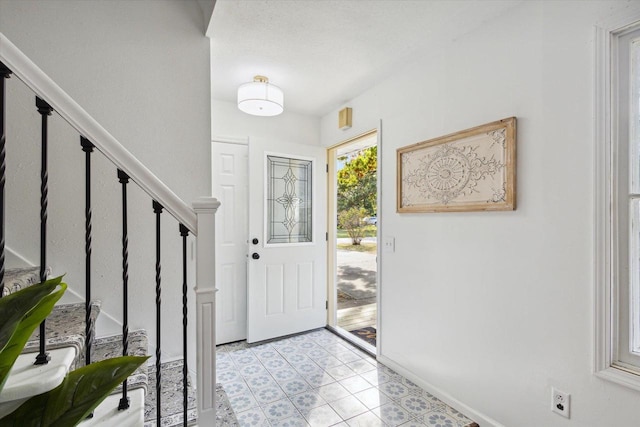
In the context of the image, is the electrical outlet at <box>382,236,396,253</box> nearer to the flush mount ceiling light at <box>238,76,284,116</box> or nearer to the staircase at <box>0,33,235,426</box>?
the flush mount ceiling light at <box>238,76,284,116</box>

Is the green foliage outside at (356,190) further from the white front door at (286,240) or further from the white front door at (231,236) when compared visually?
the white front door at (231,236)

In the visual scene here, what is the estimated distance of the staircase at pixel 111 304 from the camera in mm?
916

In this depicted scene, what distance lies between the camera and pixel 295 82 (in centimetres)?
255

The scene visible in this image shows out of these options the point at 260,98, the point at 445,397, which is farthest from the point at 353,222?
the point at 445,397

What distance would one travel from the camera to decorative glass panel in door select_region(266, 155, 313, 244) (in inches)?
121

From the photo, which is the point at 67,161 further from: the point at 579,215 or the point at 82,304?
the point at 579,215

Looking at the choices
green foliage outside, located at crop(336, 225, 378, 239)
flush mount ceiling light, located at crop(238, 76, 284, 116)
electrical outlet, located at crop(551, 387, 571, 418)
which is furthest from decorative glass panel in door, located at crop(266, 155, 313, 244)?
green foliage outside, located at crop(336, 225, 378, 239)

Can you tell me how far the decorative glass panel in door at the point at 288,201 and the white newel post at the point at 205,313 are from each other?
179 centimetres

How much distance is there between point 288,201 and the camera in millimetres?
3170

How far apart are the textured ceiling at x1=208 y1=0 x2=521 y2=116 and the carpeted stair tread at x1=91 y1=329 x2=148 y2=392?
181 centimetres

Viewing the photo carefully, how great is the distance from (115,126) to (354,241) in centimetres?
729

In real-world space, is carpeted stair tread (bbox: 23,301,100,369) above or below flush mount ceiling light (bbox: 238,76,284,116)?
below

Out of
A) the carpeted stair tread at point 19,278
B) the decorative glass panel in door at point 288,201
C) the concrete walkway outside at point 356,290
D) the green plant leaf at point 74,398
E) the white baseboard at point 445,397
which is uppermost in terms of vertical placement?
the decorative glass panel in door at point 288,201

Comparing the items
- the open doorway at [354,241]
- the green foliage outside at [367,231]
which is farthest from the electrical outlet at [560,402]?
the green foliage outside at [367,231]
